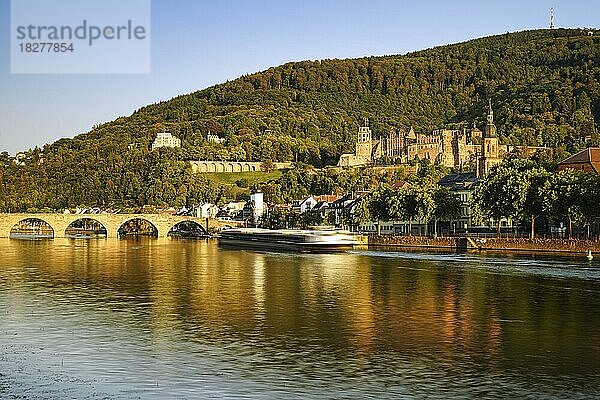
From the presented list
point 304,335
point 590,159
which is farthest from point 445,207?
point 304,335

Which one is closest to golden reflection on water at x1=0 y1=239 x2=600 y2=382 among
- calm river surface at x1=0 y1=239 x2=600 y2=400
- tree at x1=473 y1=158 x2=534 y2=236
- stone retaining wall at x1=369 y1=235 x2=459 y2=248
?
calm river surface at x1=0 y1=239 x2=600 y2=400

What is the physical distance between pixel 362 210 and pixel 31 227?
9469cm

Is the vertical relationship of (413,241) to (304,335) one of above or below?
above

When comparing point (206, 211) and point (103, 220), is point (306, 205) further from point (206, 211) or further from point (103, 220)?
point (103, 220)

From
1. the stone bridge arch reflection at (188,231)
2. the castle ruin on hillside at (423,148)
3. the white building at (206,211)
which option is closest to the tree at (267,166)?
the castle ruin on hillside at (423,148)

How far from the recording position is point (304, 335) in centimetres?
2556

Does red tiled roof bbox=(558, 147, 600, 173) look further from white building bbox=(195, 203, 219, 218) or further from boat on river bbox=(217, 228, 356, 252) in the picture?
white building bbox=(195, 203, 219, 218)

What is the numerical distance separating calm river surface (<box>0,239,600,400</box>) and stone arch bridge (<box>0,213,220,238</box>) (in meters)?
68.7

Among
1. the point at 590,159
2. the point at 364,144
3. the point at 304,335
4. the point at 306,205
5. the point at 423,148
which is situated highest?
the point at 364,144

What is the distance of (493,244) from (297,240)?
19.9 metres

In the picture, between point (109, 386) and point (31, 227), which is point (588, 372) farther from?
point (31, 227)

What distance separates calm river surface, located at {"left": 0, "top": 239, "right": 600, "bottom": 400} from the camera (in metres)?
19.0

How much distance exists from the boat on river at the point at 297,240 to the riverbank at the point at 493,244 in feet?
13.6

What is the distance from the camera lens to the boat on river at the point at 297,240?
254 ft
